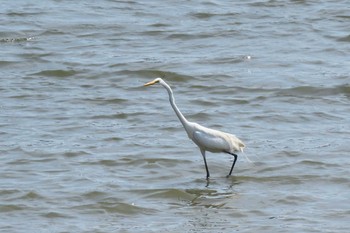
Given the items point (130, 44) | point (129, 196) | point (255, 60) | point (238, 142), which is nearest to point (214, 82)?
→ point (255, 60)

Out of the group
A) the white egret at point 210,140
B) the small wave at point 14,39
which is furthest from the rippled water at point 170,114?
the white egret at point 210,140

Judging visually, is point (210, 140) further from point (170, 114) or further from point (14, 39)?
point (14, 39)

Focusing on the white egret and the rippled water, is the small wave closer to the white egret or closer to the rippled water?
the rippled water

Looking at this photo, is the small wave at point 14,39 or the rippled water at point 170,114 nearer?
the rippled water at point 170,114

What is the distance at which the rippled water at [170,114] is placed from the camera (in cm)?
1077

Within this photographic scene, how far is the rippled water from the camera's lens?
10.8m

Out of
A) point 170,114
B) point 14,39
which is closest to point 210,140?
point 170,114

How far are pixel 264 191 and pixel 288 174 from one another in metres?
0.73

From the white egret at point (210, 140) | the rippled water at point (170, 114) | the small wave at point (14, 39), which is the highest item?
the white egret at point (210, 140)

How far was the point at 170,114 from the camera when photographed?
14.9 meters

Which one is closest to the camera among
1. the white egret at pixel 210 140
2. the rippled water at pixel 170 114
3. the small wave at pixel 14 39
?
the rippled water at pixel 170 114

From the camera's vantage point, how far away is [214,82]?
16875 millimetres

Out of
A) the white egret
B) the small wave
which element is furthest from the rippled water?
the white egret

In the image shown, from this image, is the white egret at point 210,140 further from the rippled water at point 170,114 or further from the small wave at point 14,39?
the small wave at point 14,39
